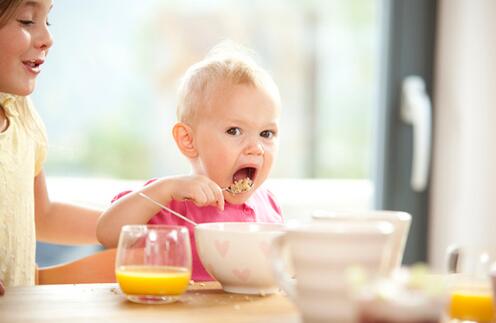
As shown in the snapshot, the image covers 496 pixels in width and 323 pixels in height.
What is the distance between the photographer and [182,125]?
1.74 meters

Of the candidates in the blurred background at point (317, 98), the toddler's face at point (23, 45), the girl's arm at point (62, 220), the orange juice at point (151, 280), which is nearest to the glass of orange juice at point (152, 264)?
the orange juice at point (151, 280)

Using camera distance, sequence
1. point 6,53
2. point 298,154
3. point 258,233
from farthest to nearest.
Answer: point 298,154, point 6,53, point 258,233

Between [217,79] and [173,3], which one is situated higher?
[173,3]

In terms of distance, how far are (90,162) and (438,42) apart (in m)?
1.31

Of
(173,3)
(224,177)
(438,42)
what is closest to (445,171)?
(438,42)

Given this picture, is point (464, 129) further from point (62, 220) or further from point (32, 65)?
point (32, 65)

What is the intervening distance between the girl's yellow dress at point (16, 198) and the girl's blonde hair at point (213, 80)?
353 mm

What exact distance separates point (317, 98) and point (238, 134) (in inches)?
63.2

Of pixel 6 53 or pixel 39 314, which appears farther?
pixel 6 53

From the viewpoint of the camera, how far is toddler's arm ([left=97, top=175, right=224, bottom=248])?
1.37m

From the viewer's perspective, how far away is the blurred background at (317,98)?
2961 mm

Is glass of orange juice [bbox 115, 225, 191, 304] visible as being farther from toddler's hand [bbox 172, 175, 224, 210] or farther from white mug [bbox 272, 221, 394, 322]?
white mug [bbox 272, 221, 394, 322]

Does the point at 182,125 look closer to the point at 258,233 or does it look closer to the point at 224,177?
the point at 224,177

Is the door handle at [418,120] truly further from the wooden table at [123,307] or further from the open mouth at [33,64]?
the wooden table at [123,307]
